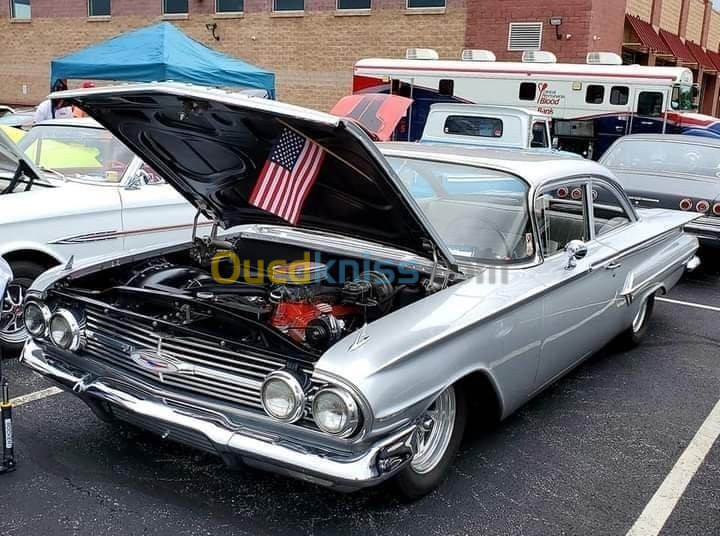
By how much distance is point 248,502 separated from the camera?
10.6 feet

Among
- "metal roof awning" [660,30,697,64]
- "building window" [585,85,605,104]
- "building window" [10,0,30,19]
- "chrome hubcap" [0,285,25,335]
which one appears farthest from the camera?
"building window" [10,0,30,19]

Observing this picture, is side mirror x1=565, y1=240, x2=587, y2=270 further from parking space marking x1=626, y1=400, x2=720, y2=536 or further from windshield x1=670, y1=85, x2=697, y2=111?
windshield x1=670, y1=85, x2=697, y2=111

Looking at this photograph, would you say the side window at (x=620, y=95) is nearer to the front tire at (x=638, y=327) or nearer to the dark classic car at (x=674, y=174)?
the dark classic car at (x=674, y=174)

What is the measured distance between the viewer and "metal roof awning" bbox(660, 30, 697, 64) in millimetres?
23591

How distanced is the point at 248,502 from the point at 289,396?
77cm

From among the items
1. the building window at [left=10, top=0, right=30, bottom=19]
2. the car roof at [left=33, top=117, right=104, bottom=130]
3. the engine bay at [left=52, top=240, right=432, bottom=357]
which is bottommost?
the engine bay at [left=52, top=240, right=432, bottom=357]

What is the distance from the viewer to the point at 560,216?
14.5ft

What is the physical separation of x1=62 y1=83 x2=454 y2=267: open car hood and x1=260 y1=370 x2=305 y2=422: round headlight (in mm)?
942

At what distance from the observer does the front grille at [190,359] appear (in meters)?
2.92

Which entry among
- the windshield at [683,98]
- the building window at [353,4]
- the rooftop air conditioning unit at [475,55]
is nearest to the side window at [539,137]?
the windshield at [683,98]

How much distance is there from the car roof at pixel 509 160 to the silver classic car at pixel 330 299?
0.07ft

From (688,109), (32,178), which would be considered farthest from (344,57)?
(32,178)

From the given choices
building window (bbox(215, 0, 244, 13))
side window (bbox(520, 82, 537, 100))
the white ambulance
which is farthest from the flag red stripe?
building window (bbox(215, 0, 244, 13))

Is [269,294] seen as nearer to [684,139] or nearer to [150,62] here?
[684,139]
